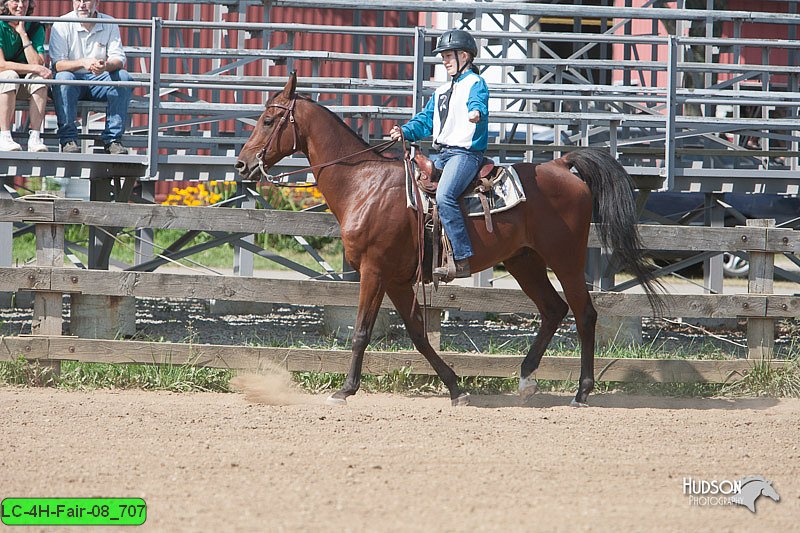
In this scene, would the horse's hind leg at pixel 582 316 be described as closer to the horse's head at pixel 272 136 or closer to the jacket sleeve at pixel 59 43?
the horse's head at pixel 272 136

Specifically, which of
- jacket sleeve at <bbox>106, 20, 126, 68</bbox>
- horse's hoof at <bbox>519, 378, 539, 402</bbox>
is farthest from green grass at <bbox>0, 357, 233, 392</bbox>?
jacket sleeve at <bbox>106, 20, 126, 68</bbox>

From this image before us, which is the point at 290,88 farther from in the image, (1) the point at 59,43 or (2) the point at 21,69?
(1) the point at 59,43

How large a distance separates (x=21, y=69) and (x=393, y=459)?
596 centimetres

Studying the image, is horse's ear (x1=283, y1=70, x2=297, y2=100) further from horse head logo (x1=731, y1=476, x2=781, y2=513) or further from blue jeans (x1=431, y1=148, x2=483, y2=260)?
horse head logo (x1=731, y1=476, x2=781, y2=513)

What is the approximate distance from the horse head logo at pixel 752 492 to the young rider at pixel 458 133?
109 inches

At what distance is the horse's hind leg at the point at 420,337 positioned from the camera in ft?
25.6

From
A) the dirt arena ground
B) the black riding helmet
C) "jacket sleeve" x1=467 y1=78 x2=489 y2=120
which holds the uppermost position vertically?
the black riding helmet

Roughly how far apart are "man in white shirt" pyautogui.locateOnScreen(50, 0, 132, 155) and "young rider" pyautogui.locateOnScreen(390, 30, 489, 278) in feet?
11.2

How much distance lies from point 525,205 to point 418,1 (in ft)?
15.6

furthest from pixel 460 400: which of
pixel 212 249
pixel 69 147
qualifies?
pixel 212 249

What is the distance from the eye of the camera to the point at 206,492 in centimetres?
507

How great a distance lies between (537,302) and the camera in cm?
818

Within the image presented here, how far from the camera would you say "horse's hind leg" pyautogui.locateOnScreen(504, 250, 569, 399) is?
8.04m

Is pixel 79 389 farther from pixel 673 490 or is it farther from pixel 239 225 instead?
pixel 673 490
